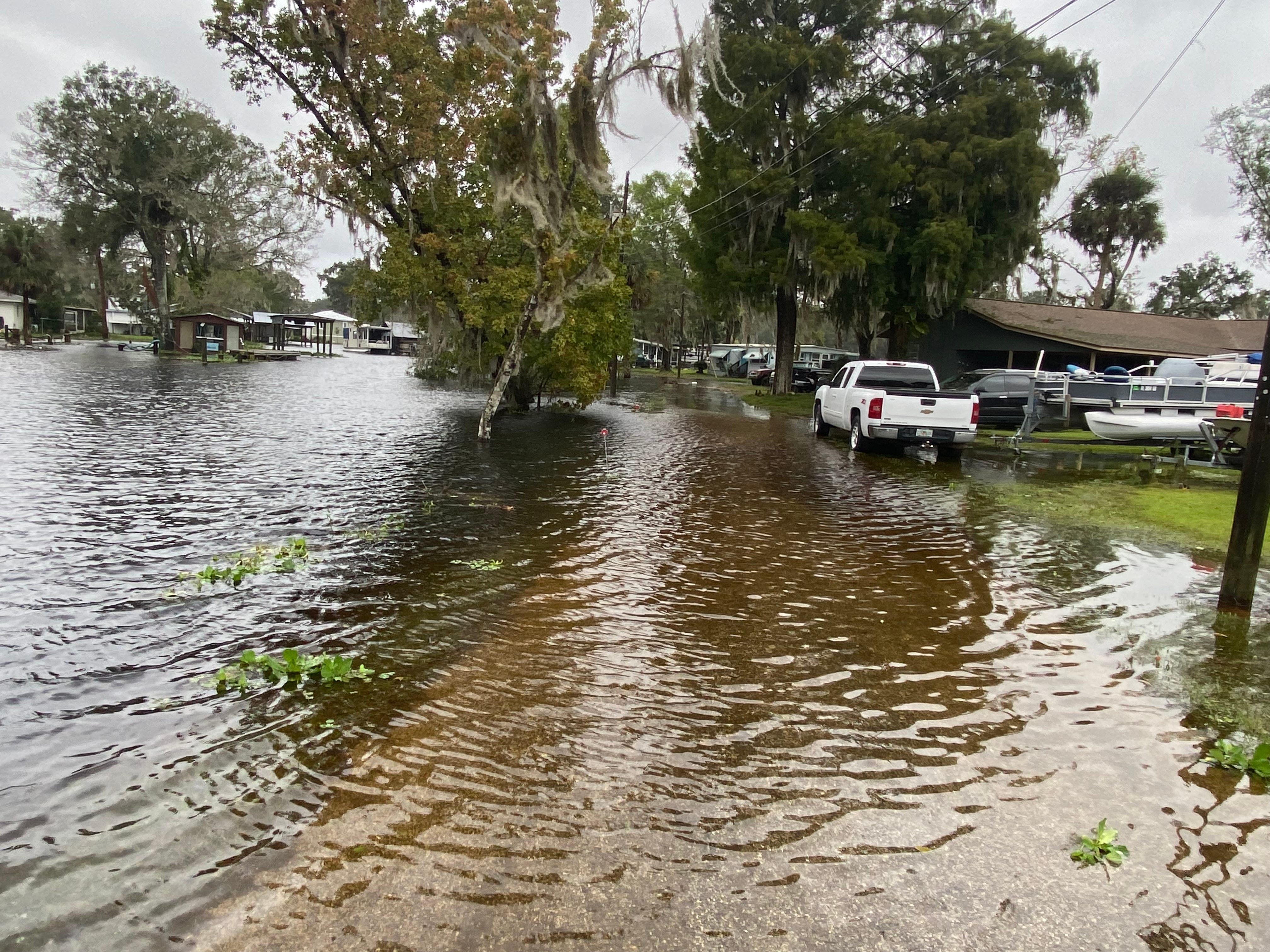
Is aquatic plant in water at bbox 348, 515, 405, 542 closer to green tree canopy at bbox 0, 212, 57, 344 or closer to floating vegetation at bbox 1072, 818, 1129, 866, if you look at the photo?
floating vegetation at bbox 1072, 818, 1129, 866

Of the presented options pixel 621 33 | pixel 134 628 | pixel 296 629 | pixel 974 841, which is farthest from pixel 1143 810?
pixel 621 33

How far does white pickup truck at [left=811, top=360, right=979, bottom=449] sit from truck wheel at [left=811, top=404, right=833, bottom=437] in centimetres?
240

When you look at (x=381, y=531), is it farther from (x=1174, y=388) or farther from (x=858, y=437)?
(x=1174, y=388)

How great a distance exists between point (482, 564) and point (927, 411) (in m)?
11.4

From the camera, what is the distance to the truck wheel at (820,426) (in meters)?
21.8

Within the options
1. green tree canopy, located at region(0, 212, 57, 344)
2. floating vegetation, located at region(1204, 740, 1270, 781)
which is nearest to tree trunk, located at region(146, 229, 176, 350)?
green tree canopy, located at region(0, 212, 57, 344)

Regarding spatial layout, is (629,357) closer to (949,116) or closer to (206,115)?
(949,116)

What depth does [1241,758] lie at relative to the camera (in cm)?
430

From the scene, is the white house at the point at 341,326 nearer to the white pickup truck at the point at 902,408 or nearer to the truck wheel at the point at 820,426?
the truck wheel at the point at 820,426

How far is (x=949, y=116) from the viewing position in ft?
92.6

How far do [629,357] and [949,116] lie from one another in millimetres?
19376

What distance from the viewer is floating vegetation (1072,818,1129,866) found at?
134 inches

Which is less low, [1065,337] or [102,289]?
[102,289]

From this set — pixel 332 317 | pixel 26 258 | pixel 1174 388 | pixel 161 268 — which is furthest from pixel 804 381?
pixel 26 258
